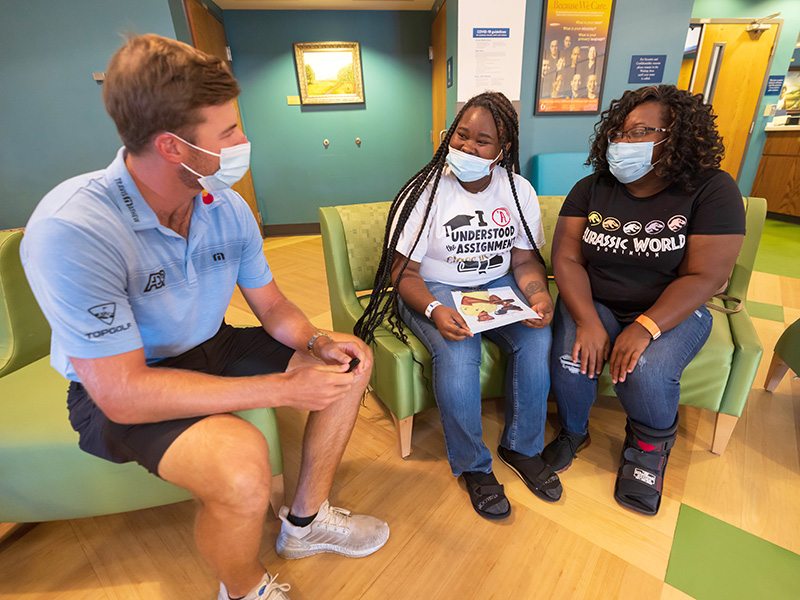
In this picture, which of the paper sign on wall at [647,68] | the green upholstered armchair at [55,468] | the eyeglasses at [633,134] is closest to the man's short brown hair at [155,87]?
the green upholstered armchair at [55,468]

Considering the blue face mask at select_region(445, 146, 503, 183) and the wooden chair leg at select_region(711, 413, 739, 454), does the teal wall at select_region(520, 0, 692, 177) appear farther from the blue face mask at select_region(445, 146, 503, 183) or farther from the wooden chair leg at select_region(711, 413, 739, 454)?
the wooden chair leg at select_region(711, 413, 739, 454)

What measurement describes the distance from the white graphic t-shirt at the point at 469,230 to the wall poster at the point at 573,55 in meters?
1.99

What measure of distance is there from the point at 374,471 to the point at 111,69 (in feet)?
4.25

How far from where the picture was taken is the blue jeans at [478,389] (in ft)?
3.86

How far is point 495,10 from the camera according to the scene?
8.79 ft

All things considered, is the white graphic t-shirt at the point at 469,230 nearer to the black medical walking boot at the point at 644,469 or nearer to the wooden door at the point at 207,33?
the black medical walking boot at the point at 644,469

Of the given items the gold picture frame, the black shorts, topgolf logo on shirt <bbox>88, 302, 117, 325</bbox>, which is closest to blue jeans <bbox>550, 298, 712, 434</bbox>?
the black shorts

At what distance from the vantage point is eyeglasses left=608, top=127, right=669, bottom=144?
1182mm

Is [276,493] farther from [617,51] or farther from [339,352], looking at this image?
[617,51]

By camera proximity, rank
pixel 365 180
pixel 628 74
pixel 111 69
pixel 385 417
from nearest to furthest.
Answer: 1. pixel 111 69
2. pixel 385 417
3. pixel 628 74
4. pixel 365 180

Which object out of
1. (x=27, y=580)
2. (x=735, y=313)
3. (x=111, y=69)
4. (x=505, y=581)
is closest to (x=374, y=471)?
(x=505, y=581)

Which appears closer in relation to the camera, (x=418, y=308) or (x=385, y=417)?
(x=418, y=308)

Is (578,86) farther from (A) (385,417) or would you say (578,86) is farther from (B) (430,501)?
(B) (430,501)

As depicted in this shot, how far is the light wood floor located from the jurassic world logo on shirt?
0.73m
